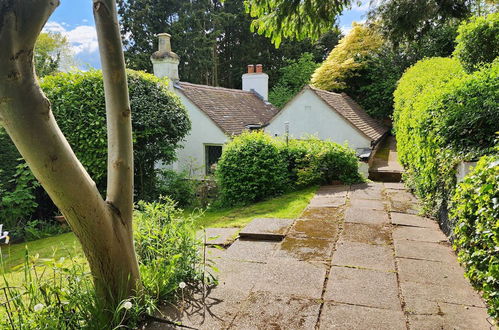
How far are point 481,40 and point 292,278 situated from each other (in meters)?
5.76

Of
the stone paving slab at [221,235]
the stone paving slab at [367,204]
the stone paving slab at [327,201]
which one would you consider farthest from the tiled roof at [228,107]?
the stone paving slab at [221,235]

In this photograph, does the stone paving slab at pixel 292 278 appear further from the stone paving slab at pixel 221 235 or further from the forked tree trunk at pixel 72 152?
the forked tree trunk at pixel 72 152

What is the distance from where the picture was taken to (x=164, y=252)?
3.03m

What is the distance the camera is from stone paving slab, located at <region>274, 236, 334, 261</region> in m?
3.65

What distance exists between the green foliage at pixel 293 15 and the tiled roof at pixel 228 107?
7507 millimetres

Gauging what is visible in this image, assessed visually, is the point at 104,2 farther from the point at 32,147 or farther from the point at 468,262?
the point at 468,262

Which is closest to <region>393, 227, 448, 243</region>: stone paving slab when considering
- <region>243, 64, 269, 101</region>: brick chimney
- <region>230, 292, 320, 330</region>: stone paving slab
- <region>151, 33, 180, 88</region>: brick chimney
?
<region>230, 292, 320, 330</region>: stone paving slab

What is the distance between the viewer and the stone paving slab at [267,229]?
4.37 metres

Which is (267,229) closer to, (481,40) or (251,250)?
(251,250)

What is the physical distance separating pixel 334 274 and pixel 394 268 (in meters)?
0.63

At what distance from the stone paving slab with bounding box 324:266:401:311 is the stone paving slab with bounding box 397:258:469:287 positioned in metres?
0.17

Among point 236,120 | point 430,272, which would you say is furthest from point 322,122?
point 430,272

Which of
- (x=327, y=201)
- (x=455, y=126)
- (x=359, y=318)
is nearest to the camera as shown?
(x=359, y=318)

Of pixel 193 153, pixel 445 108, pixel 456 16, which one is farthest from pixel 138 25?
pixel 445 108
